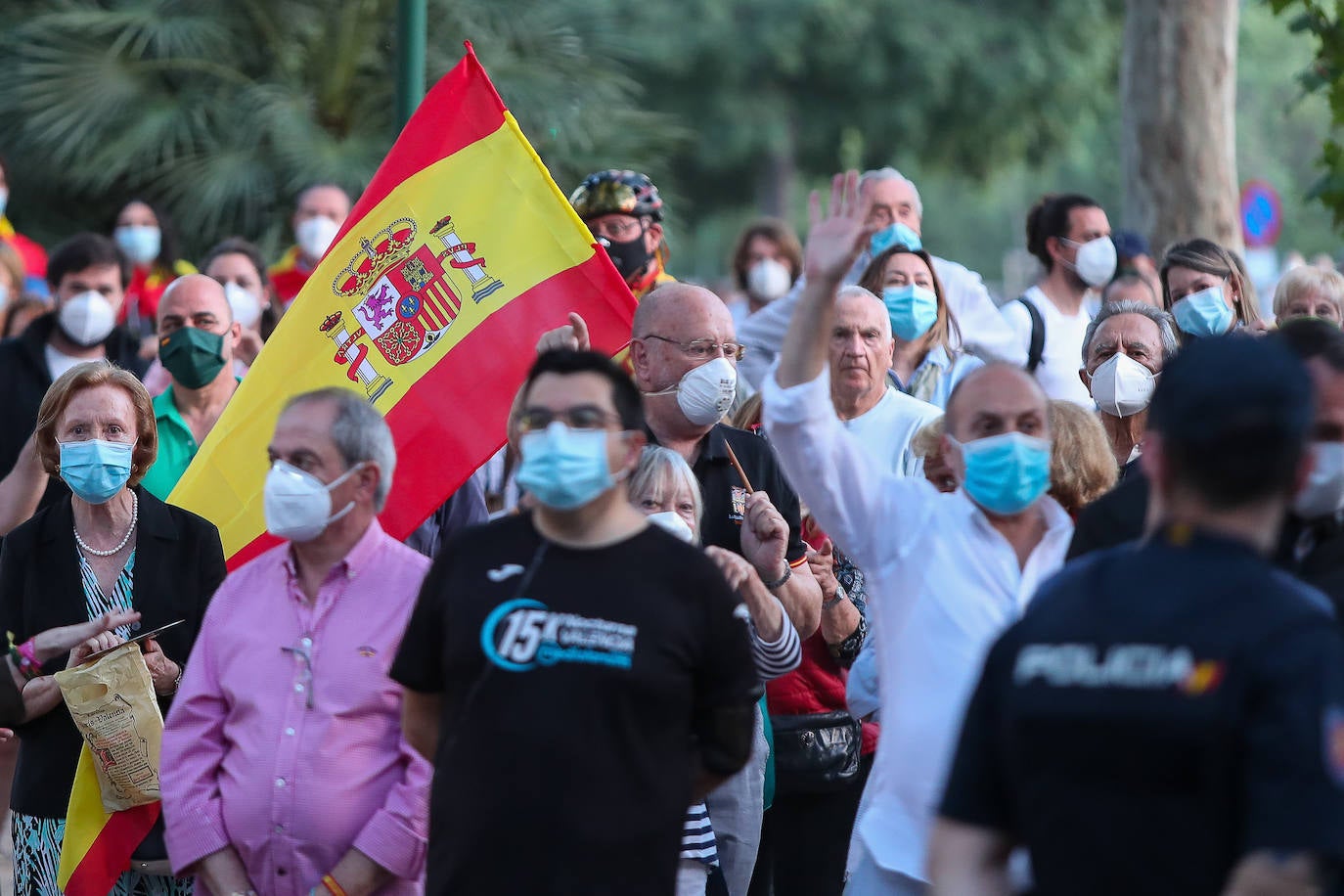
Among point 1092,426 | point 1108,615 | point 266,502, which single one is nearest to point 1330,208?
point 1092,426

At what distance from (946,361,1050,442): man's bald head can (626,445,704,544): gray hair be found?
34.4 inches

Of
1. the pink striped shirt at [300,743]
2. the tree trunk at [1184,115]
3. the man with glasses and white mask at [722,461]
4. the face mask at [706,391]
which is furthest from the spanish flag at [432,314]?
the tree trunk at [1184,115]

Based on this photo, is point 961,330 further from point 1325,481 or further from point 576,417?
point 1325,481

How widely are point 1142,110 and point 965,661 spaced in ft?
26.8

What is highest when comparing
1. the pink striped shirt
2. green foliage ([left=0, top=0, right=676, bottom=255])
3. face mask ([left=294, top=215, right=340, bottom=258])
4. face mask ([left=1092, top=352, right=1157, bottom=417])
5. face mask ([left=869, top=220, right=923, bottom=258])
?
green foliage ([left=0, top=0, right=676, bottom=255])

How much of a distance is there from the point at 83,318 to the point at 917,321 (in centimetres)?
334

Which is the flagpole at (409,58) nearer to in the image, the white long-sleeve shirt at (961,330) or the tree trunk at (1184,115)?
the white long-sleeve shirt at (961,330)

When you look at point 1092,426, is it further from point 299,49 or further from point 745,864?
point 299,49

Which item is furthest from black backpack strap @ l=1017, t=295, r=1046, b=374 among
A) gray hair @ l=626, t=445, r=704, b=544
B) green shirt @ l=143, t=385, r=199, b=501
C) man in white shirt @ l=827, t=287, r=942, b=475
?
green shirt @ l=143, t=385, r=199, b=501

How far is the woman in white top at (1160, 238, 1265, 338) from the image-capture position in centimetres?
677

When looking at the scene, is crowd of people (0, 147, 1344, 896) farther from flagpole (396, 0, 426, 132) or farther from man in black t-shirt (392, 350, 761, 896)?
flagpole (396, 0, 426, 132)

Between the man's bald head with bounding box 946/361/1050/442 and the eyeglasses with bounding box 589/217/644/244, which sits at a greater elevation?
the eyeglasses with bounding box 589/217/644/244

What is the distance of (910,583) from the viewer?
4.09 m

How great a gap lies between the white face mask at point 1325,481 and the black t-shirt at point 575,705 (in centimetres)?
113
